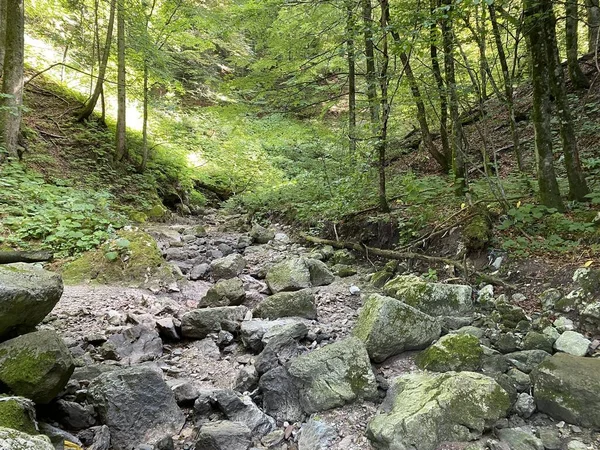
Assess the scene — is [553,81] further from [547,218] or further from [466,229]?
[466,229]

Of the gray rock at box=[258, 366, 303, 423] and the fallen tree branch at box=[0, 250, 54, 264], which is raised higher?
the fallen tree branch at box=[0, 250, 54, 264]

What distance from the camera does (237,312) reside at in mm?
4812

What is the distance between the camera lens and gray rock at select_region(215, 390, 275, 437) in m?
2.97

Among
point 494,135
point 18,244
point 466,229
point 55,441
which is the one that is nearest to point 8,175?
point 18,244

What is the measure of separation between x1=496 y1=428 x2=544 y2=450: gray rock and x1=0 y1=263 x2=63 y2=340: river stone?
376 centimetres

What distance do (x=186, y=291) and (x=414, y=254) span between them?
12.1 feet

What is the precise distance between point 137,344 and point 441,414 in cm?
319

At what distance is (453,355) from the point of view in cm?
345

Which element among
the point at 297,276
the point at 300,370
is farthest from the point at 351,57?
the point at 300,370

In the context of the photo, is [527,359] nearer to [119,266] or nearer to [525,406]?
[525,406]

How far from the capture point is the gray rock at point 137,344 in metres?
3.97

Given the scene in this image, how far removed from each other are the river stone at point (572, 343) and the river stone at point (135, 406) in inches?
134

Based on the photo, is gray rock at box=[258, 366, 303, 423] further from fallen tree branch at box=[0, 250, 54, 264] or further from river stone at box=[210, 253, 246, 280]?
river stone at box=[210, 253, 246, 280]

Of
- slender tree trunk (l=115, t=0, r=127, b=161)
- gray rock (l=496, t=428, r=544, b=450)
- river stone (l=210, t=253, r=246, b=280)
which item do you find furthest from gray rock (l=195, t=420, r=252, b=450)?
slender tree trunk (l=115, t=0, r=127, b=161)
